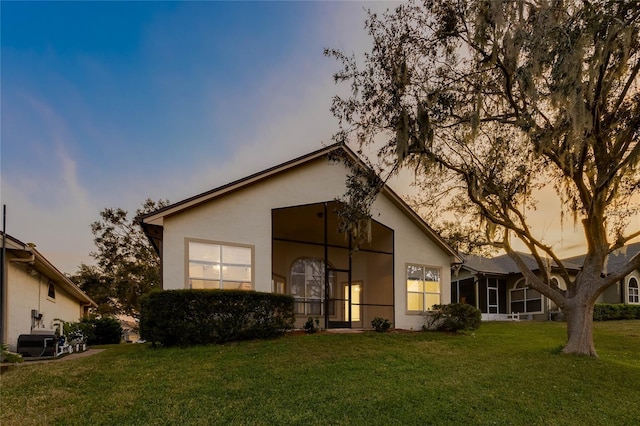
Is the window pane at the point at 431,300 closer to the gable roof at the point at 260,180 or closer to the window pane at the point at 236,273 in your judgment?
the gable roof at the point at 260,180

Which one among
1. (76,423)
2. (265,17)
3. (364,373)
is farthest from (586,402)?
(265,17)

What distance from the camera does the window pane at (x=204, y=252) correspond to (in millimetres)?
11891

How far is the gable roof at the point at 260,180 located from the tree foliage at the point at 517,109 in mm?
2284

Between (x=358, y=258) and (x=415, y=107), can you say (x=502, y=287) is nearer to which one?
(x=358, y=258)

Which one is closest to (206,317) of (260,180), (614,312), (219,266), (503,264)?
(219,266)

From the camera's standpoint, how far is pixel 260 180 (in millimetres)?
13070

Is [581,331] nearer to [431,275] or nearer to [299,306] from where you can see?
[431,275]

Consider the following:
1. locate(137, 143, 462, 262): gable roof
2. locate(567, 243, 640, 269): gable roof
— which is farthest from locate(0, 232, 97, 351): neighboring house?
locate(567, 243, 640, 269): gable roof

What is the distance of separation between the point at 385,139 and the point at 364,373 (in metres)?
6.00

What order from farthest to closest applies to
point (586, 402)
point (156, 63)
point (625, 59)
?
point (156, 63) < point (625, 59) < point (586, 402)

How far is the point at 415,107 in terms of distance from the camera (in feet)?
34.2

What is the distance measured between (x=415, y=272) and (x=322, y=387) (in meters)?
10.0

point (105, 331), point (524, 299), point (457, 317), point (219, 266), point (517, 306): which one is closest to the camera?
point (219, 266)

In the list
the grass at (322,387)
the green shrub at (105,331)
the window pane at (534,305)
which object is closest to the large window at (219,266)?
the grass at (322,387)
